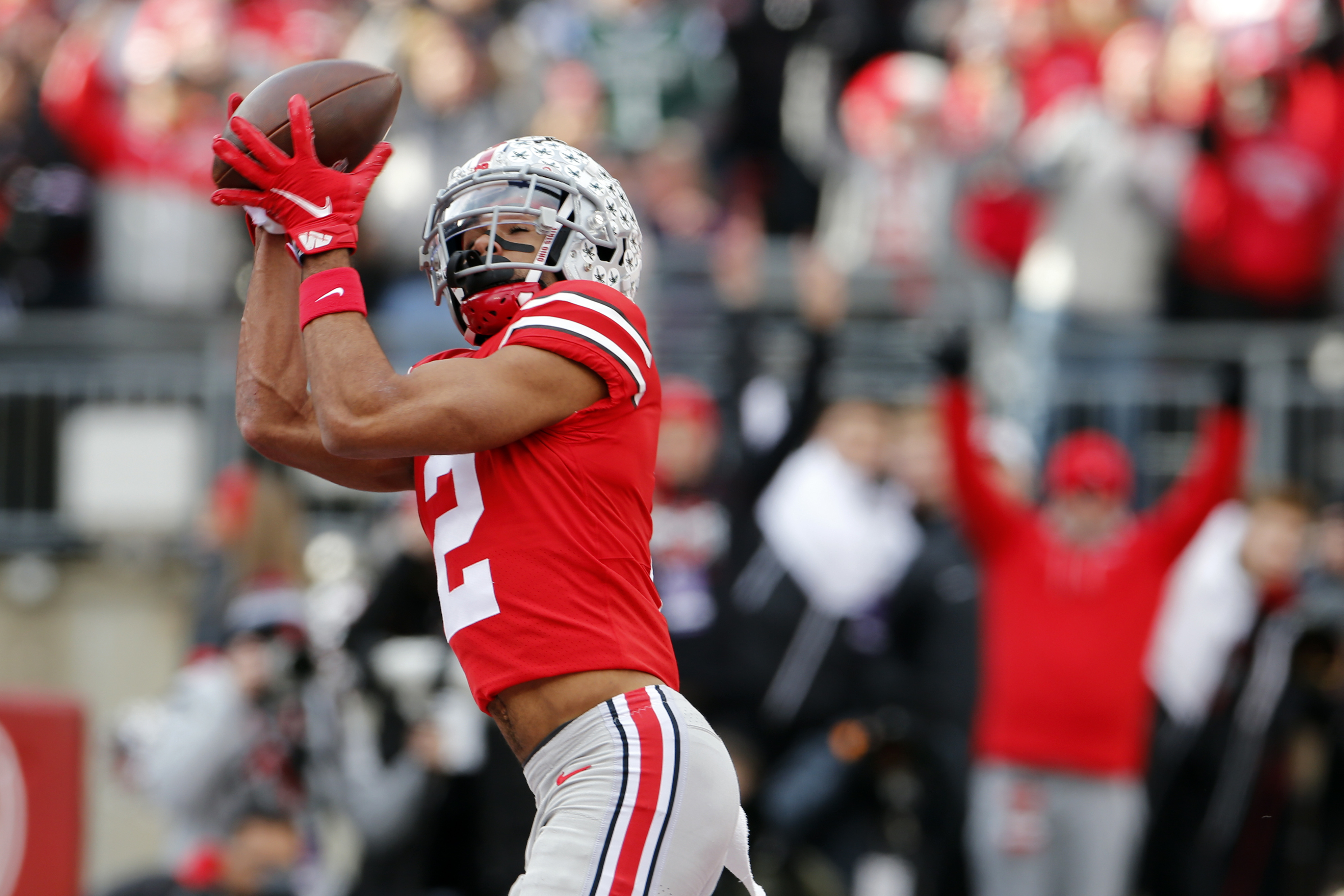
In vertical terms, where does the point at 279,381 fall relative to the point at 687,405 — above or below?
above

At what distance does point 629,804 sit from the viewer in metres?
3.22

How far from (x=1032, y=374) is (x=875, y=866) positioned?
2.67m

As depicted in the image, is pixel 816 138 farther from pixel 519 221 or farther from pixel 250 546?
pixel 519 221

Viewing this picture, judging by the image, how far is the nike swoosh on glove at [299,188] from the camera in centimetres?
333

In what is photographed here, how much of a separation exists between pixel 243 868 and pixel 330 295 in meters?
3.85

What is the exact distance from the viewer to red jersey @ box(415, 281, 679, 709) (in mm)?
3273

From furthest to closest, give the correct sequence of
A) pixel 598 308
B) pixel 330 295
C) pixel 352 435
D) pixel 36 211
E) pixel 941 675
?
pixel 36 211
pixel 941 675
pixel 598 308
pixel 330 295
pixel 352 435

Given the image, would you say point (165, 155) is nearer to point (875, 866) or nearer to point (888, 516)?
point (888, 516)

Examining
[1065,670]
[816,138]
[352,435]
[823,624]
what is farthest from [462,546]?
[816,138]

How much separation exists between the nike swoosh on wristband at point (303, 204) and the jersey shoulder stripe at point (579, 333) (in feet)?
1.31

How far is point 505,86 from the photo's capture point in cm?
995

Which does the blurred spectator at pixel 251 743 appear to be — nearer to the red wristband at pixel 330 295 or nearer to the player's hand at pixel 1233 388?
the player's hand at pixel 1233 388

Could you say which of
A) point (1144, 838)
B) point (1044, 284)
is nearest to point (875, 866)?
point (1144, 838)

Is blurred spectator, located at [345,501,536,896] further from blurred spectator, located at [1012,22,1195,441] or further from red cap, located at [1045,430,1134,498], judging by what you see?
blurred spectator, located at [1012,22,1195,441]
